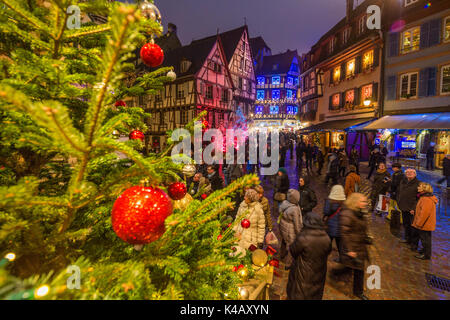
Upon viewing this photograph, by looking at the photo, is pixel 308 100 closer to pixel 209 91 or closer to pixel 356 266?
pixel 209 91

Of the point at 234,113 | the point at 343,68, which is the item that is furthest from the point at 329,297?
the point at 234,113

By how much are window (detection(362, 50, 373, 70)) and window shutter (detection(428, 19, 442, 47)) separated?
380 centimetres

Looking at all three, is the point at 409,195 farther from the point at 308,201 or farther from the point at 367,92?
the point at 367,92

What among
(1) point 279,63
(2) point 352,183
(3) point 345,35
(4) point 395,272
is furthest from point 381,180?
(1) point 279,63

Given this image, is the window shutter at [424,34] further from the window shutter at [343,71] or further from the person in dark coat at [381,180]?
the person in dark coat at [381,180]

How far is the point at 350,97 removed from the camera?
2072 cm

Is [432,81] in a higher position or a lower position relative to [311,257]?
higher

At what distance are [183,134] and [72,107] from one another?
35.2 inches

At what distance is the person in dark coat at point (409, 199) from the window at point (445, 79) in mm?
12669

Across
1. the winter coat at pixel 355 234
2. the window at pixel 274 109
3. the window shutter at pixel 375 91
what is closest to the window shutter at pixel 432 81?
the window shutter at pixel 375 91

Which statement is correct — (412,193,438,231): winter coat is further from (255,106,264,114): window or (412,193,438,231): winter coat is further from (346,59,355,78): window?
(255,106,264,114): window

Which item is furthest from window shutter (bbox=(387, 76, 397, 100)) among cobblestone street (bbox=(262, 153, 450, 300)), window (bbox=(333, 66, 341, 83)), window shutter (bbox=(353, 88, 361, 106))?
cobblestone street (bbox=(262, 153, 450, 300))

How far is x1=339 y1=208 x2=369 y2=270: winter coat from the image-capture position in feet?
13.3

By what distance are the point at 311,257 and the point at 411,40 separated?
64.8 feet
